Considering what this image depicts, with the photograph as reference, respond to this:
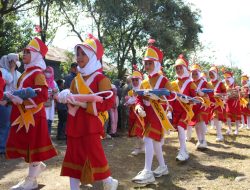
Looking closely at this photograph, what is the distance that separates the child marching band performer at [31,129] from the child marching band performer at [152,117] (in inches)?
60.1

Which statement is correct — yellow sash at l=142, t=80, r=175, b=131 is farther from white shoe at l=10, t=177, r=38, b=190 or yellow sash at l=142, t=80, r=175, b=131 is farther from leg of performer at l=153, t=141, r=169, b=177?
white shoe at l=10, t=177, r=38, b=190

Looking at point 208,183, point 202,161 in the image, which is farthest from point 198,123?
point 208,183

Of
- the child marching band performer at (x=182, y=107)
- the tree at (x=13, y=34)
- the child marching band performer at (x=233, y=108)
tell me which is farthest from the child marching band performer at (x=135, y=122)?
the tree at (x=13, y=34)

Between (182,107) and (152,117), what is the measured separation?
59.2 inches

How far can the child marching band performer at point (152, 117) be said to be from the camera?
5.88 meters

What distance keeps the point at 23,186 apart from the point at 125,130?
7036 mm

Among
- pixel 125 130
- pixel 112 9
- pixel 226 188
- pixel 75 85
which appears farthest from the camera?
pixel 112 9

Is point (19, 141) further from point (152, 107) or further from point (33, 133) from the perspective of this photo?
point (152, 107)

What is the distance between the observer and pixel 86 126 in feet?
14.1

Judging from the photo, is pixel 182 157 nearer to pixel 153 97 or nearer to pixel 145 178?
pixel 145 178

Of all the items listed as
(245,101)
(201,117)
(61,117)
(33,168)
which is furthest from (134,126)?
(245,101)

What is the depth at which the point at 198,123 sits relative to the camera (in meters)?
Answer: 8.65

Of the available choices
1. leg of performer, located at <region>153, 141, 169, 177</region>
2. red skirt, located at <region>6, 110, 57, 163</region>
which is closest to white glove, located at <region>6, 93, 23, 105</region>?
red skirt, located at <region>6, 110, 57, 163</region>

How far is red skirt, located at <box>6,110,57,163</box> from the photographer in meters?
5.10
